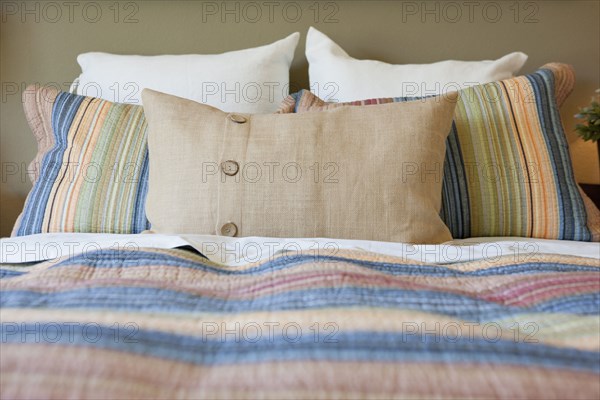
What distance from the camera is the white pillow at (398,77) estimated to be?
1541mm

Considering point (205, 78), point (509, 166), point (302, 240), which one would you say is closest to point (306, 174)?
point (302, 240)

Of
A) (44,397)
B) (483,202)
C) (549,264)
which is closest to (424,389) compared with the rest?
(44,397)

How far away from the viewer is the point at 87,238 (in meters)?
1.14

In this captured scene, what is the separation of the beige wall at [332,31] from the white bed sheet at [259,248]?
962 millimetres

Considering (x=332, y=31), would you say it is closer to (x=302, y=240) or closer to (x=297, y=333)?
(x=302, y=240)

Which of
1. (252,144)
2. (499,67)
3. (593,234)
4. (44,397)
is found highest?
(499,67)

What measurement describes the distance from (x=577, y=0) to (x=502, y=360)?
68.9 inches

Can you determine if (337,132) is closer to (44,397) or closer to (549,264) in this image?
(549,264)

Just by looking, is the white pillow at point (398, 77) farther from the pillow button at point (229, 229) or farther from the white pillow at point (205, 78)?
the pillow button at point (229, 229)

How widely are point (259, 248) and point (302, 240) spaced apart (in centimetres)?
9

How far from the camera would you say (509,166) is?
128 centimetres

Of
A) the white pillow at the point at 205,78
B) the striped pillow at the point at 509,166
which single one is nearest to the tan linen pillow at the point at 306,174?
the striped pillow at the point at 509,166

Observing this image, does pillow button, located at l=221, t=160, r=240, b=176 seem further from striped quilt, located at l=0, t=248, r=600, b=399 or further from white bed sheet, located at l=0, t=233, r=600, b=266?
striped quilt, located at l=0, t=248, r=600, b=399

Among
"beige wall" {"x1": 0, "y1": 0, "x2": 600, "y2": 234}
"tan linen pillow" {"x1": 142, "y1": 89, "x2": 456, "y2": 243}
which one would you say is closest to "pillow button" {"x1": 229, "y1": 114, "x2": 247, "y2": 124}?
"tan linen pillow" {"x1": 142, "y1": 89, "x2": 456, "y2": 243}
